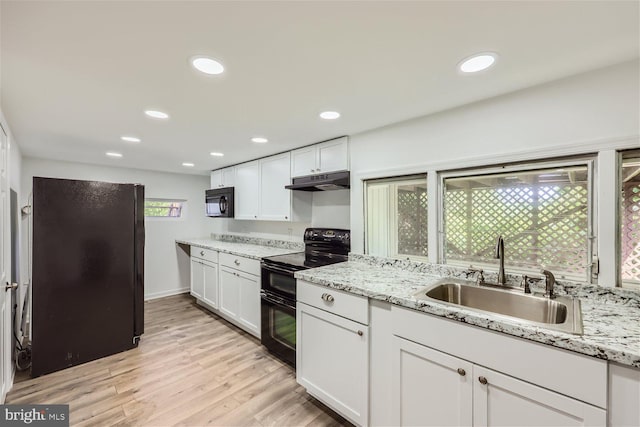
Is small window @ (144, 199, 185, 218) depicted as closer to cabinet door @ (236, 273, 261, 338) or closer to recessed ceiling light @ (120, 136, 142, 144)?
recessed ceiling light @ (120, 136, 142, 144)

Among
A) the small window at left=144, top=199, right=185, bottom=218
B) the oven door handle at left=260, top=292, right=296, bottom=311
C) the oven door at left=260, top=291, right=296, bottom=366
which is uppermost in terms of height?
the small window at left=144, top=199, right=185, bottom=218

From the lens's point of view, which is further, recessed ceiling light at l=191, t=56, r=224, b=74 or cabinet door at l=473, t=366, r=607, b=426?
recessed ceiling light at l=191, t=56, r=224, b=74

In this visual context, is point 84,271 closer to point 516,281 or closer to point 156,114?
point 156,114

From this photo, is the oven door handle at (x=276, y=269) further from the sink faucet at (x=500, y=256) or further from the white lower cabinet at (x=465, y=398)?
the sink faucet at (x=500, y=256)

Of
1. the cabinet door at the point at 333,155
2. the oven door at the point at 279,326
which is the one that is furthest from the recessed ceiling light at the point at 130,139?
the oven door at the point at 279,326

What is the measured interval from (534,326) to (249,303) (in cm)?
252

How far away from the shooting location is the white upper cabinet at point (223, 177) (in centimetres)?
387

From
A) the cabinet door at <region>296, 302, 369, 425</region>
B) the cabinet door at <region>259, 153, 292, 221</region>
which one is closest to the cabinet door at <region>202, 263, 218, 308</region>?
the cabinet door at <region>259, 153, 292, 221</region>

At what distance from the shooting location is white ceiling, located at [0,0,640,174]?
948 millimetres

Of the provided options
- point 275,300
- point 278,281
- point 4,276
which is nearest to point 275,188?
point 278,281

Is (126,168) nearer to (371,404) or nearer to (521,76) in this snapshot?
(371,404)

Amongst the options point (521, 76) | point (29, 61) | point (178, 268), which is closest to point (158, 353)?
point (178, 268)

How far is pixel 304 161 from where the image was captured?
279cm

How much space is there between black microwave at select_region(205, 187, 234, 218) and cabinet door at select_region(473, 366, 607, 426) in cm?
341
